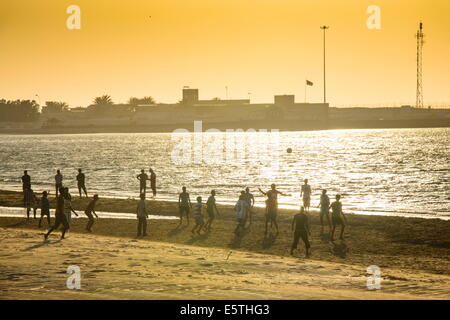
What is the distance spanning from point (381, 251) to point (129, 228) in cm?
961

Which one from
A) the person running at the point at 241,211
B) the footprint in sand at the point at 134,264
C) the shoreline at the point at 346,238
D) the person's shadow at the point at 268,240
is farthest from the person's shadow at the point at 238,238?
the footprint in sand at the point at 134,264

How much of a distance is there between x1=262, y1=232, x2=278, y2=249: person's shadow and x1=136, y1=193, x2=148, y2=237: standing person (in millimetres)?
4172

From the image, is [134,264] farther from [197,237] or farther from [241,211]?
[241,211]

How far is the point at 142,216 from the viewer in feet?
82.1

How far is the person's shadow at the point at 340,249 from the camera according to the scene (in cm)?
2266

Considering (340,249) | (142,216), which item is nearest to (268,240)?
(340,249)

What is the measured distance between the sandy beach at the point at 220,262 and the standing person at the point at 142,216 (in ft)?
0.93

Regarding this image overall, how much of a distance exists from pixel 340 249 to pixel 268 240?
8.55 feet

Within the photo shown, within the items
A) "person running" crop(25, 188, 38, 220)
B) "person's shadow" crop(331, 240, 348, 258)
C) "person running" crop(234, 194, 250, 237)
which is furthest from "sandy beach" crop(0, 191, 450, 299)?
"person running" crop(25, 188, 38, 220)

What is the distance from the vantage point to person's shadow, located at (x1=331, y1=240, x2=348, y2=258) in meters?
22.7

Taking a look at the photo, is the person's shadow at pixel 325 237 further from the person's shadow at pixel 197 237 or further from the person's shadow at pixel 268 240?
the person's shadow at pixel 197 237
